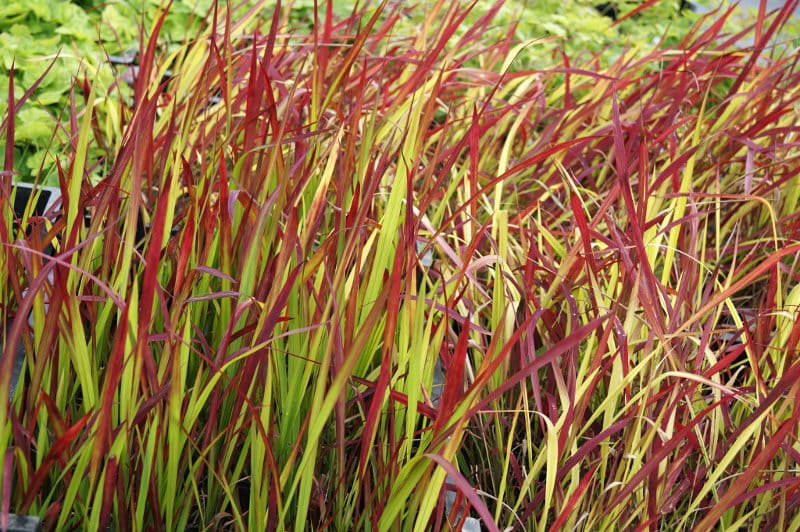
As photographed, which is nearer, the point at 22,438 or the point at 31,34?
the point at 22,438

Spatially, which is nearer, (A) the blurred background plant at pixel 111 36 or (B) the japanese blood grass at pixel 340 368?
(B) the japanese blood grass at pixel 340 368

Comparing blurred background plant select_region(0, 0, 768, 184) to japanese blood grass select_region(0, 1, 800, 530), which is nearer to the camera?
japanese blood grass select_region(0, 1, 800, 530)

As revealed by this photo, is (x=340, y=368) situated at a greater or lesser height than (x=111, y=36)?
lesser

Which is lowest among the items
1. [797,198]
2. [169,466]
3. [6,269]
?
[169,466]

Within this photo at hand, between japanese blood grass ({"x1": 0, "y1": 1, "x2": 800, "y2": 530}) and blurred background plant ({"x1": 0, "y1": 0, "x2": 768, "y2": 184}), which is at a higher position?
blurred background plant ({"x1": 0, "y1": 0, "x2": 768, "y2": 184})

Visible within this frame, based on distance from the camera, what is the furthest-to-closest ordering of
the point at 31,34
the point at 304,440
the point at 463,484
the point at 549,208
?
the point at 31,34 < the point at 549,208 < the point at 304,440 < the point at 463,484

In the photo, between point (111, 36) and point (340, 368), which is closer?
point (340, 368)

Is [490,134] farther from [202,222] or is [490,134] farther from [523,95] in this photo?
[202,222]

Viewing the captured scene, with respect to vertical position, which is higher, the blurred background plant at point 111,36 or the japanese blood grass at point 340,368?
the blurred background plant at point 111,36

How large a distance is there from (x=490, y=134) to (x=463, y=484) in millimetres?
993

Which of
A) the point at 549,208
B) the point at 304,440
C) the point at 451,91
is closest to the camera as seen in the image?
the point at 304,440

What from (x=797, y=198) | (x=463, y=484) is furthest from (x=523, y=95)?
(x=463, y=484)

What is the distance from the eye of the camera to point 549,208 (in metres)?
1.45

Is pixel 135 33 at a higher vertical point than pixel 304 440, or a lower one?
higher
